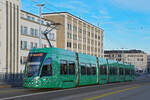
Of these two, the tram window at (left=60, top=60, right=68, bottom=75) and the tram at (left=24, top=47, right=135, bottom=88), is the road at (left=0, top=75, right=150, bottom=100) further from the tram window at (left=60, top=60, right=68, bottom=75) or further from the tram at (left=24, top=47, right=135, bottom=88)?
the tram window at (left=60, top=60, right=68, bottom=75)

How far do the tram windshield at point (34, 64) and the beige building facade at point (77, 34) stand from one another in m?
51.9

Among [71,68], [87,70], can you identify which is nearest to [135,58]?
[87,70]

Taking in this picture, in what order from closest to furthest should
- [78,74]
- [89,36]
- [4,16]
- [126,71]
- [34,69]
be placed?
1. [34,69]
2. [78,74]
3. [126,71]
4. [4,16]
5. [89,36]

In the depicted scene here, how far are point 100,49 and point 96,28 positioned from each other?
8128 mm

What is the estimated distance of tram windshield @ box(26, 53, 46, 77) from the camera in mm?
19642

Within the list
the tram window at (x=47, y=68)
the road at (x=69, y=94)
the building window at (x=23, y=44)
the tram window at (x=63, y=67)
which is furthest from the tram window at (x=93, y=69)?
the building window at (x=23, y=44)

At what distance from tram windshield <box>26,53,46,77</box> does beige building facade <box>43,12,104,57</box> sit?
170 feet

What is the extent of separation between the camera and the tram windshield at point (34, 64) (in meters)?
19.6

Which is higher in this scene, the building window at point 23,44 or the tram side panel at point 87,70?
the building window at point 23,44

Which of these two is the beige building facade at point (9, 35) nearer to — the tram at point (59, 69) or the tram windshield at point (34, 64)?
the tram at point (59, 69)

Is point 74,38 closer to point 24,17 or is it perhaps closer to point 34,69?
point 24,17

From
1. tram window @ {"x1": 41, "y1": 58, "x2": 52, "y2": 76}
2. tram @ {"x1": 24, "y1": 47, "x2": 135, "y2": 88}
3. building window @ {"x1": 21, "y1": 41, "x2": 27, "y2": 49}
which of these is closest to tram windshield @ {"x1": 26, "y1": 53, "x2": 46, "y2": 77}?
tram @ {"x1": 24, "y1": 47, "x2": 135, "y2": 88}

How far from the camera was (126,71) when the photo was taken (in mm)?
45125

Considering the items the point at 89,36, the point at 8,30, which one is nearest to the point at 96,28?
the point at 89,36
